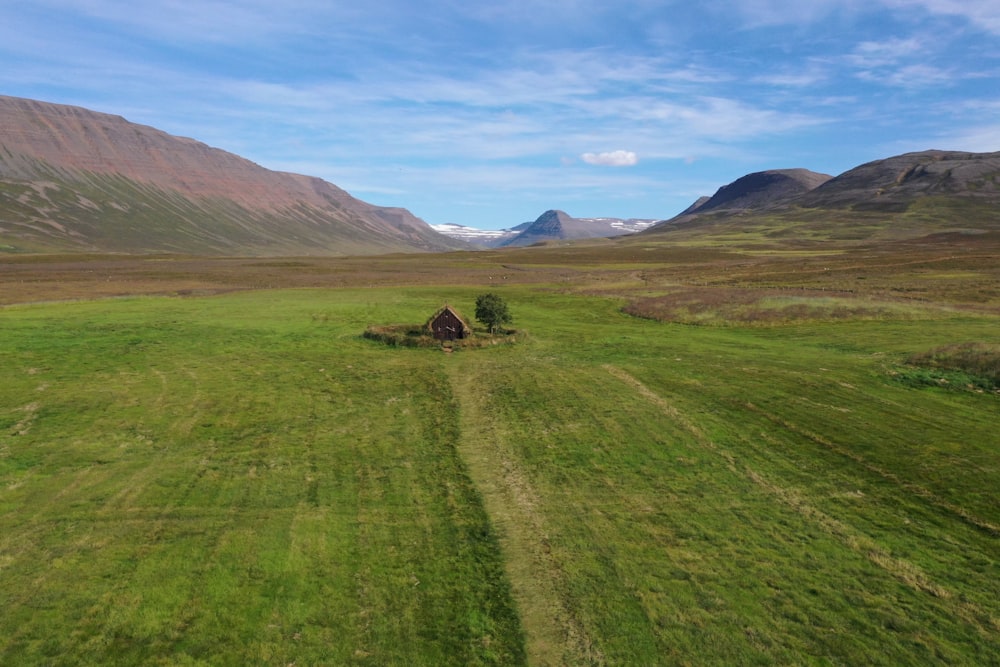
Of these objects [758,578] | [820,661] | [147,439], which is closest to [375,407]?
[147,439]

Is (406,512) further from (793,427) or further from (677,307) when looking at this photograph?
(677,307)

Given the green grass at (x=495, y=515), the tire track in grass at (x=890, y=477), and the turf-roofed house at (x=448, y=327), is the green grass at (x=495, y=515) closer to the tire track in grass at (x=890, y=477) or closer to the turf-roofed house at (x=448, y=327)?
the tire track in grass at (x=890, y=477)

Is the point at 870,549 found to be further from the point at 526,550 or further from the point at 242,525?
the point at 242,525

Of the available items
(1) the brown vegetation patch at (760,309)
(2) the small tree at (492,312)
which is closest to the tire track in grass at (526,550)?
(2) the small tree at (492,312)

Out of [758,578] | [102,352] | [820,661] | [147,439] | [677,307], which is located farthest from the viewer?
[677,307]

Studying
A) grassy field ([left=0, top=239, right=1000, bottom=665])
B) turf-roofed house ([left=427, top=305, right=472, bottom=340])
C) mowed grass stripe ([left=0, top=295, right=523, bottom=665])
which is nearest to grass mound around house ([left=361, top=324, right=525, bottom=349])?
turf-roofed house ([left=427, top=305, right=472, bottom=340])

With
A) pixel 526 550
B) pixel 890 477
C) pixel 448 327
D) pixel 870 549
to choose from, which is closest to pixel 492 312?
pixel 448 327
